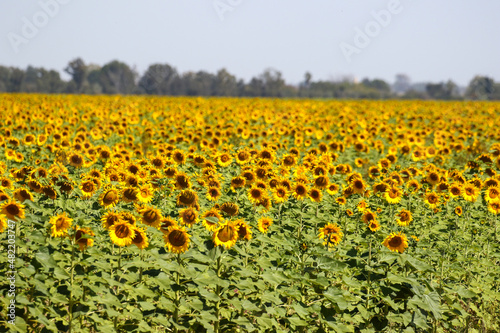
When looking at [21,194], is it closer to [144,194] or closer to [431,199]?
[144,194]

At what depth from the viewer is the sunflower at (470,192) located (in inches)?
261

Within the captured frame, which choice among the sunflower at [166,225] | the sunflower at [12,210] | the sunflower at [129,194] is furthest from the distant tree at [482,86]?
the sunflower at [12,210]

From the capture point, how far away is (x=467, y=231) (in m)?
7.25

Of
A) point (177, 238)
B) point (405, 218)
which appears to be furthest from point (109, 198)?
point (405, 218)

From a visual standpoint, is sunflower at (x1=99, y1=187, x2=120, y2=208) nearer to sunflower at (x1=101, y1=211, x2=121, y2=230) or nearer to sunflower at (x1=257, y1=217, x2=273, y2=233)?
sunflower at (x1=101, y1=211, x2=121, y2=230)

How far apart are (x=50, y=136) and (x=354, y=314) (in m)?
9.68

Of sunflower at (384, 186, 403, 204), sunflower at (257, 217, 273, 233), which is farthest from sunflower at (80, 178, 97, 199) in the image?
sunflower at (384, 186, 403, 204)

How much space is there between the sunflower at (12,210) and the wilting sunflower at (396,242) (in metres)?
3.62

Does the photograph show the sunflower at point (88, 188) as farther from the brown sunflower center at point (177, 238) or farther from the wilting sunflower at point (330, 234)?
the wilting sunflower at point (330, 234)

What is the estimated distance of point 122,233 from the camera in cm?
388

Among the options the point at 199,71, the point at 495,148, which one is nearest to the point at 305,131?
the point at 495,148

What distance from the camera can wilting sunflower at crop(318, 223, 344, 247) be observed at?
5043mm

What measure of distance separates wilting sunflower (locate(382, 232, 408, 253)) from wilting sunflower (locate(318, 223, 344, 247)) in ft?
2.07

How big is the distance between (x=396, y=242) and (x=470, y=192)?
2842 millimetres
